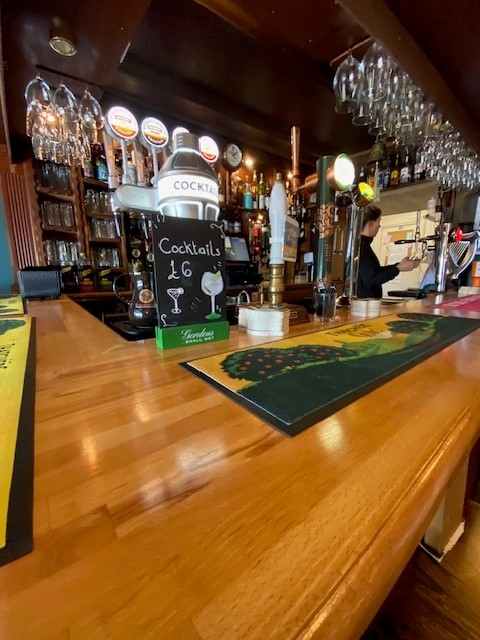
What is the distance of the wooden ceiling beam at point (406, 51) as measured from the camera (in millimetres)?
989

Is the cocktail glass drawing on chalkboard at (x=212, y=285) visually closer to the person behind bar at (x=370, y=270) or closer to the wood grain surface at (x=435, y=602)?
the wood grain surface at (x=435, y=602)

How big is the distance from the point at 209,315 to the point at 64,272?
180cm

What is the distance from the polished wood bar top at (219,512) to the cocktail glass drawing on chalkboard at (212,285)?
0.30 meters

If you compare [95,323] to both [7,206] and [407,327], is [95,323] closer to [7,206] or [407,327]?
[407,327]

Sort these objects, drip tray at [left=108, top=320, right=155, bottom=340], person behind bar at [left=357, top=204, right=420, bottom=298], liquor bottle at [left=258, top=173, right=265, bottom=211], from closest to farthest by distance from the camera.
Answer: drip tray at [left=108, top=320, right=155, bottom=340] → person behind bar at [left=357, top=204, right=420, bottom=298] → liquor bottle at [left=258, top=173, right=265, bottom=211]

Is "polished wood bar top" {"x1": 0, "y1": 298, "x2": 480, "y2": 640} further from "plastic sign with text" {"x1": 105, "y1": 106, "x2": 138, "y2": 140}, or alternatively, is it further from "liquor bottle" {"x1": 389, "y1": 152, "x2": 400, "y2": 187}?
"liquor bottle" {"x1": 389, "y1": 152, "x2": 400, "y2": 187}

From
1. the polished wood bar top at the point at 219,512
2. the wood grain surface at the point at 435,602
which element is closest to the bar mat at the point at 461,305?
the wood grain surface at the point at 435,602

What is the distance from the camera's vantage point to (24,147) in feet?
7.05

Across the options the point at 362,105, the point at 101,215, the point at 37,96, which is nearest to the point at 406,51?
the point at 362,105

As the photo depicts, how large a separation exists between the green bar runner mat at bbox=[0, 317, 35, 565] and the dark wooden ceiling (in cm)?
136

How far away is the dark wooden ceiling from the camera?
1136mm

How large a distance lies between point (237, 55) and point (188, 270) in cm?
216

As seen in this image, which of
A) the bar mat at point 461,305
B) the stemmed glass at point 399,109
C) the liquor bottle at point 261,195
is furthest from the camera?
the liquor bottle at point 261,195

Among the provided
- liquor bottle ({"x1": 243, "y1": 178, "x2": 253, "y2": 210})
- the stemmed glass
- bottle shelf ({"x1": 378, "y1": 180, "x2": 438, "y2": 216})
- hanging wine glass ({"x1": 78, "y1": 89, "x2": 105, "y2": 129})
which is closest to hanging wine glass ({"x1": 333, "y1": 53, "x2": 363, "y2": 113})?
the stemmed glass
